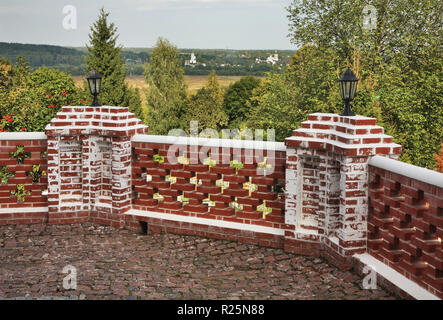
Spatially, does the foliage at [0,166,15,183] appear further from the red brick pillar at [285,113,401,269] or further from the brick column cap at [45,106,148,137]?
the red brick pillar at [285,113,401,269]

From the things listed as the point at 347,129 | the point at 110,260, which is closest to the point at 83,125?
the point at 110,260

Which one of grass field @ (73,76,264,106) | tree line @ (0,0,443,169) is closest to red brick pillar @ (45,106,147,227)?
tree line @ (0,0,443,169)

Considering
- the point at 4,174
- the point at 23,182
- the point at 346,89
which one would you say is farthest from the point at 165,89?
the point at 346,89

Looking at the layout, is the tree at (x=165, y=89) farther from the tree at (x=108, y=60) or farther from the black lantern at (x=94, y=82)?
the black lantern at (x=94, y=82)

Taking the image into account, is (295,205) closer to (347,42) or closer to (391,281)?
(391,281)

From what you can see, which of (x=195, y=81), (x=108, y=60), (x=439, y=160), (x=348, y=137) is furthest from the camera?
(x=195, y=81)

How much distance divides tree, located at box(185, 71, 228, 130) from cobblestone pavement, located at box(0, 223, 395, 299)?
50.8 m

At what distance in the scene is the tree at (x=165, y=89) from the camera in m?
57.2

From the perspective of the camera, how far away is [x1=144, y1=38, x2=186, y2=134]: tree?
57156 mm

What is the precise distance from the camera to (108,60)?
49000mm

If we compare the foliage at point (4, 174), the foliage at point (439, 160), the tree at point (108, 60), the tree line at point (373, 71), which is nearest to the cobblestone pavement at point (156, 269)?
the foliage at point (4, 174)

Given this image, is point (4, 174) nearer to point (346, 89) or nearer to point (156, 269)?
point (156, 269)

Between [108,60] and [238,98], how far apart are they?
19.5 m
